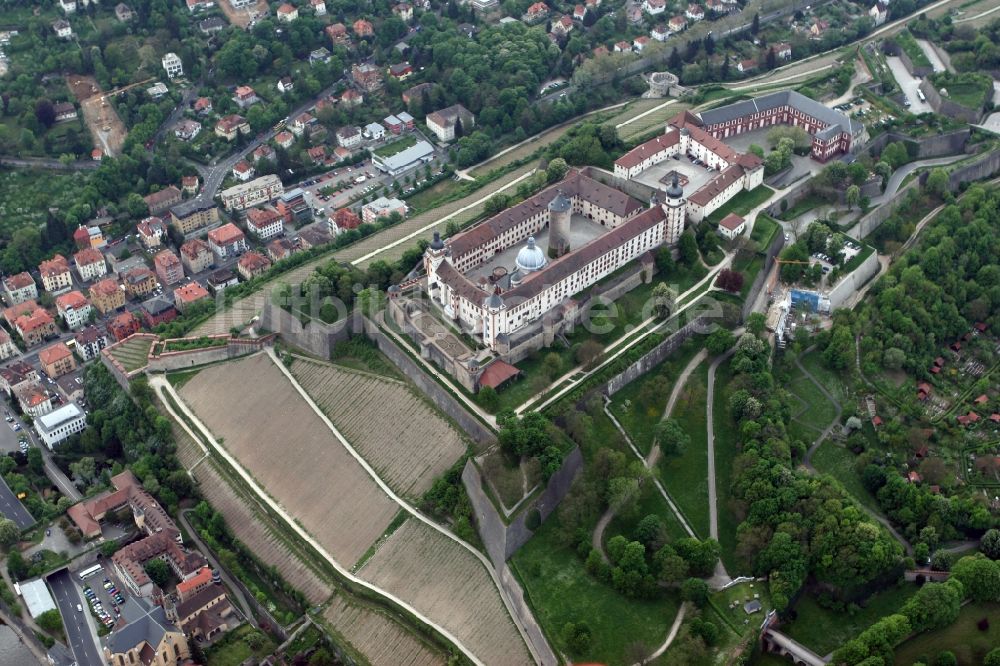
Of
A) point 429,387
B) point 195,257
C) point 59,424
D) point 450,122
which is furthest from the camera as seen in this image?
point 450,122

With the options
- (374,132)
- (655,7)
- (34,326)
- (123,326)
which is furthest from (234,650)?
→ (655,7)

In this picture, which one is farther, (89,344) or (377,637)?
(89,344)

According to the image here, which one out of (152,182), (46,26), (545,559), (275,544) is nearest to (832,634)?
(545,559)

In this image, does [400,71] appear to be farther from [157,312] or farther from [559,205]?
[559,205]

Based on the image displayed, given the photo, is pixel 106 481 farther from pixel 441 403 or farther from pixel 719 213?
pixel 719 213

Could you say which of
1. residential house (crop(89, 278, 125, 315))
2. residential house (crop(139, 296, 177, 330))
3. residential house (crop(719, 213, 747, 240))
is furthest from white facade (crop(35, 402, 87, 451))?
residential house (crop(719, 213, 747, 240))

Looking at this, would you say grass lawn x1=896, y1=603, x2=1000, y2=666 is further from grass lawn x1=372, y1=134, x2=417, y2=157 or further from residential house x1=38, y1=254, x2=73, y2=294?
residential house x1=38, y1=254, x2=73, y2=294

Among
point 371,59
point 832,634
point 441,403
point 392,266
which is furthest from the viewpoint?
point 371,59
